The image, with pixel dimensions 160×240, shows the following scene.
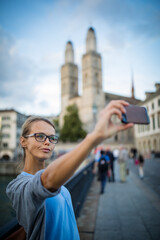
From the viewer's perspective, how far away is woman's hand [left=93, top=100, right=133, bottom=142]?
33.9 inches

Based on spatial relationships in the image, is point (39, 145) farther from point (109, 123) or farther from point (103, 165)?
point (103, 165)

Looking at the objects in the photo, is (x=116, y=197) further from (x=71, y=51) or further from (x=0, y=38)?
(x=71, y=51)

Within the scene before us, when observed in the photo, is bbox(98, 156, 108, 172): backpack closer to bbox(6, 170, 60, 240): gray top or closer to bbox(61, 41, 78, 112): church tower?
bbox(6, 170, 60, 240): gray top

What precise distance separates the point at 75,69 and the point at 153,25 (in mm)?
71989

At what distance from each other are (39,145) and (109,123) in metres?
0.57

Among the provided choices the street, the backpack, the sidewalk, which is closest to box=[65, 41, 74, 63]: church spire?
the street

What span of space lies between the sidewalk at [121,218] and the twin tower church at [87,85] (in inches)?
1919

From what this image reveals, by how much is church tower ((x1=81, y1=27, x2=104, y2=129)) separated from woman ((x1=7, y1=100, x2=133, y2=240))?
186ft

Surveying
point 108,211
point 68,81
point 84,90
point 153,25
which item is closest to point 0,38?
point 153,25

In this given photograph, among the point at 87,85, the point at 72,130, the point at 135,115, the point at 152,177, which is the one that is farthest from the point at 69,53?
the point at 135,115

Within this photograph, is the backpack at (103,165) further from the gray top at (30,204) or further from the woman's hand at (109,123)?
the woman's hand at (109,123)

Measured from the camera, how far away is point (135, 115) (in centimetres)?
95

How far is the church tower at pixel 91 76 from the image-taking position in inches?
2345

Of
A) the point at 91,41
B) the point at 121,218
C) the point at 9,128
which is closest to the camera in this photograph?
the point at 121,218
